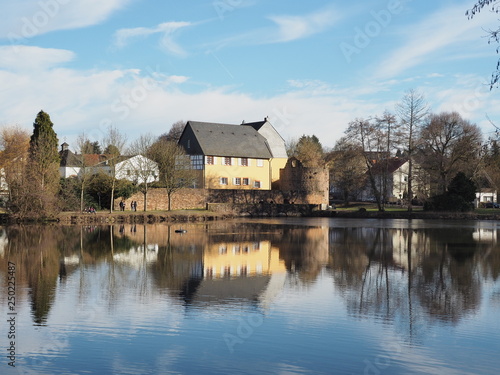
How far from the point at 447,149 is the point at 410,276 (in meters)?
42.3

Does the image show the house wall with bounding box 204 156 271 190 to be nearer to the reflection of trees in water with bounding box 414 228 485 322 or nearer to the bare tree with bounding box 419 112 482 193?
the bare tree with bounding box 419 112 482 193

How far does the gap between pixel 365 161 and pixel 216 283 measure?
4360 centimetres

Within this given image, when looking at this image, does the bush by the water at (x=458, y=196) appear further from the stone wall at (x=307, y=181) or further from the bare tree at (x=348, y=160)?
the stone wall at (x=307, y=181)

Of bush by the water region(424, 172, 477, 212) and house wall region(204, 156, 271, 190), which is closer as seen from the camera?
bush by the water region(424, 172, 477, 212)

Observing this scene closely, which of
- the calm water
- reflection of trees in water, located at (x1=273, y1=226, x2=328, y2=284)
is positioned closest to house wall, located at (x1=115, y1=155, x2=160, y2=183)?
reflection of trees in water, located at (x1=273, y1=226, x2=328, y2=284)

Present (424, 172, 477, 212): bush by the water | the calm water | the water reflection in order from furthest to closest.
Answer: (424, 172, 477, 212): bush by the water, the water reflection, the calm water

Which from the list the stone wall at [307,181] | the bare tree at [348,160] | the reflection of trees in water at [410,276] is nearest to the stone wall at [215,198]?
the stone wall at [307,181]

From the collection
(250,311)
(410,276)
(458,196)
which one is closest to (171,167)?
(458,196)

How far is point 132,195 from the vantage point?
5419 centimetres

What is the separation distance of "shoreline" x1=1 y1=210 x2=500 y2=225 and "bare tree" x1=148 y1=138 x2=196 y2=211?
3579 mm

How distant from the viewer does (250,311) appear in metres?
13.0

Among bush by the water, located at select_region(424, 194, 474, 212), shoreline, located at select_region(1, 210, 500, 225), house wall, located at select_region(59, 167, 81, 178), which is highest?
house wall, located at select_region(59, 167, 81, 178)

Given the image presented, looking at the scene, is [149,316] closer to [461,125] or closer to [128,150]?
[128,150]

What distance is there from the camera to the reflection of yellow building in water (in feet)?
61.5
